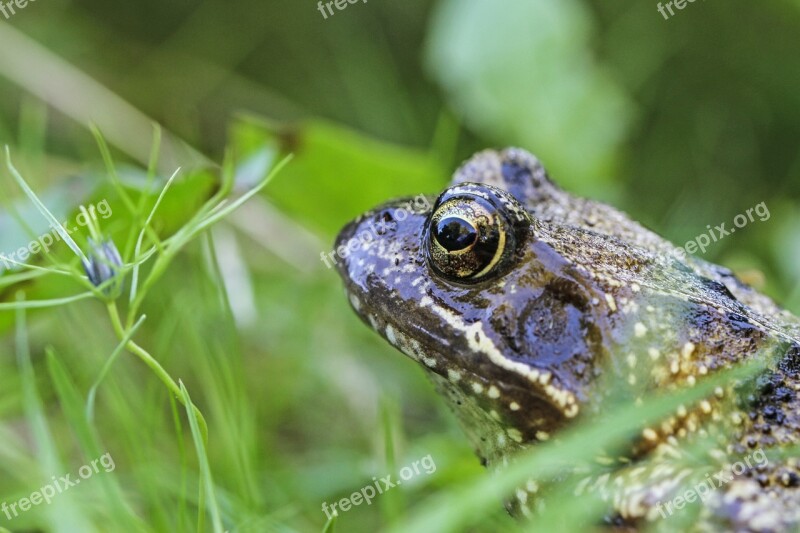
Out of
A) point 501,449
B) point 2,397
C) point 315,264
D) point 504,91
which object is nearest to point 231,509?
point 501,449

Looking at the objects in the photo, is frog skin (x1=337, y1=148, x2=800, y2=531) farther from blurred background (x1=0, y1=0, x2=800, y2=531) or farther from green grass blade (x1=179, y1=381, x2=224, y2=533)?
green grass blade (x1=179, y1=381, x2=224, y2=533)

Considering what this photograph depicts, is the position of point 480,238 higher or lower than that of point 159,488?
higher

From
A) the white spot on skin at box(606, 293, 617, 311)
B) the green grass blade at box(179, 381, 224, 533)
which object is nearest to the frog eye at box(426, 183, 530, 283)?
the white spot on skin at box(606, 293, 617, 311)

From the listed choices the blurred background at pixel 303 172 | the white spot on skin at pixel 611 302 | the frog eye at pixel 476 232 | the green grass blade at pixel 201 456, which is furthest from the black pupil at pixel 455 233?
the green grass blade at pixel 201 456

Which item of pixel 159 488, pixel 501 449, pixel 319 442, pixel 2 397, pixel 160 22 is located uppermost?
pixel 160 22

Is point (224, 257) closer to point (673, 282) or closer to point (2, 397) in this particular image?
point (2, 397)

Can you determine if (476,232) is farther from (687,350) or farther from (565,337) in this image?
(687,350)

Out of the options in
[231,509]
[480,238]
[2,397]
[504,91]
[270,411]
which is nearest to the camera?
[480,238]

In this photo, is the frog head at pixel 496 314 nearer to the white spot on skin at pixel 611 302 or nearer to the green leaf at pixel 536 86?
the white spot on skin at pixel 611 302
